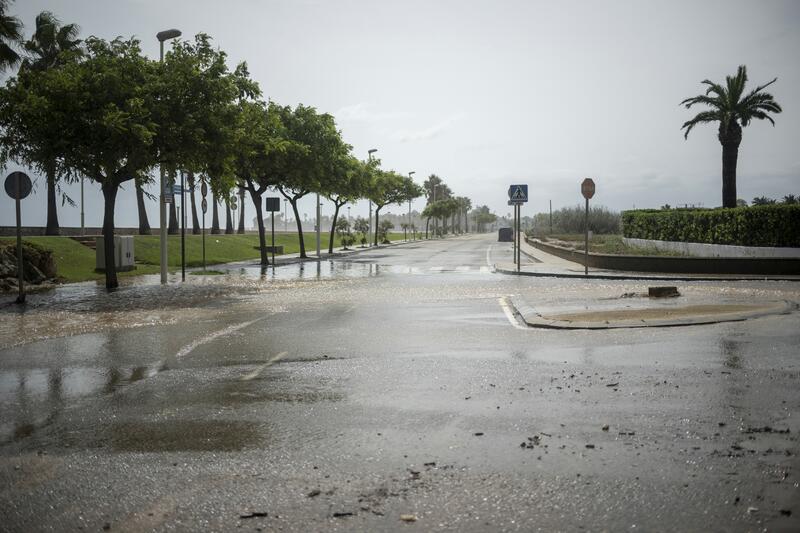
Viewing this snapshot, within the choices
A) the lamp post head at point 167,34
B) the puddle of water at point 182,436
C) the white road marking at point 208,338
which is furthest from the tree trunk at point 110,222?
the puddle of water at point 182,436

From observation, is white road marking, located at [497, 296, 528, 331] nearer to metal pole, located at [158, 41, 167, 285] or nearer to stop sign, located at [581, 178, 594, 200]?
stop sign, located at [581, 178, 594, 200]

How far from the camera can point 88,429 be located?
223 inches

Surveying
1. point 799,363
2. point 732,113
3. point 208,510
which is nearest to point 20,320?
point 208,510

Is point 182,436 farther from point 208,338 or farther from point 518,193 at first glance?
point 518,193

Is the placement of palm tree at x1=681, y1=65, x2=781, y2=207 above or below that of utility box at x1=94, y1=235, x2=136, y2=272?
above

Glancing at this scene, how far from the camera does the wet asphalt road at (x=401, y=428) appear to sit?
13.0ft

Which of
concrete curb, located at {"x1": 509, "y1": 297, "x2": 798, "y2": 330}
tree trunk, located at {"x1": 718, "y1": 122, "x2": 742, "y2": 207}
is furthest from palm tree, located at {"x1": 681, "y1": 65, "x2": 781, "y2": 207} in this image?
concrete curb, located at {"x1": 509, "y1": 297, "x2": 798, "y2": 330}

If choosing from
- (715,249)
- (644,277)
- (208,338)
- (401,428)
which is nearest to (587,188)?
(644,277)

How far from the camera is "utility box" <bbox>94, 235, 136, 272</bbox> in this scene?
2794 cm

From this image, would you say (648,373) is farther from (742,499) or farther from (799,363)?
(742,499)

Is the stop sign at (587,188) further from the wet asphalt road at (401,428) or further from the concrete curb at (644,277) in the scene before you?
the wet asphalt road at (401,428)

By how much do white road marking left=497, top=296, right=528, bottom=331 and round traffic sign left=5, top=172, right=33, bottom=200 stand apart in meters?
11.6

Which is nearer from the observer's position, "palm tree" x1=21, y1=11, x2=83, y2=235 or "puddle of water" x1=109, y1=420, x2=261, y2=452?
"puddle of water" x1=109, y1=420, x2=261, y2=452

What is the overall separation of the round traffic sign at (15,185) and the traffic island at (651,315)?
470 inches
